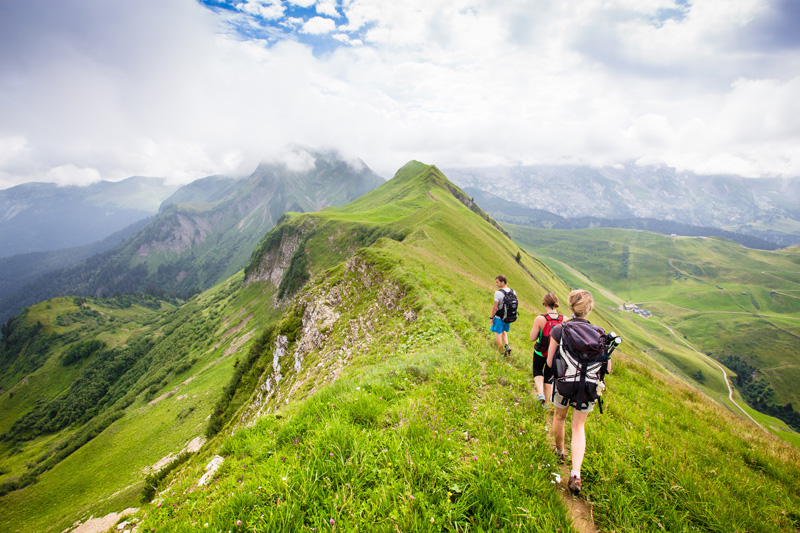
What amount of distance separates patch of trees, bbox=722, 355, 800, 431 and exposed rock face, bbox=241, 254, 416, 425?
223831 mm

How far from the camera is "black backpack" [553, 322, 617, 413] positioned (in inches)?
207

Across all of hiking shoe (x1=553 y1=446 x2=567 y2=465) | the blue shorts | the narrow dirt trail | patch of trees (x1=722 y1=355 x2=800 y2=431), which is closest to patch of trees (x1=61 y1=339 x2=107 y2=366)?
the blue shorts

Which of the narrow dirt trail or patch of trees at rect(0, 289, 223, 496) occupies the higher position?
the narrow dirt trail

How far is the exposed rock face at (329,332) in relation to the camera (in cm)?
1944

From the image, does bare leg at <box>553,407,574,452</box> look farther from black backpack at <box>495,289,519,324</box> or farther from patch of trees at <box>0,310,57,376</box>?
patch of trees at <box>0,310,57,376</box>

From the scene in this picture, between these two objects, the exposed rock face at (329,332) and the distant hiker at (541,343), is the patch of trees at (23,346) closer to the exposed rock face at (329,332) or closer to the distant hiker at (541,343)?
the exposed rock face at (329,332)

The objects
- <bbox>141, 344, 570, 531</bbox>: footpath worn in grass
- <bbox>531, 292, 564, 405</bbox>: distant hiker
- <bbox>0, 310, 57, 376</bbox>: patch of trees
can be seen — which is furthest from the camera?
<bbox>0, 310, 57, 376</bbox>: patch of trees

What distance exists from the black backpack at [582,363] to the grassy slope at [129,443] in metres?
52.2

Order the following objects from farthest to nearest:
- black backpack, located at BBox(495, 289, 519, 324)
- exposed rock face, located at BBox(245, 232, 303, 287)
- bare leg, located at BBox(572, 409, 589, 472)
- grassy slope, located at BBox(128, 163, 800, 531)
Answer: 1. exposed rock face, located at BBox(245, 232, 303, 287)
2. black backpack, located at BBox(495, 289, 519, 324)
3. bare leg, located at BBox(572, 409, 589, 472)
4. grassy slope, located at BBox(128, 163, 800, 531)

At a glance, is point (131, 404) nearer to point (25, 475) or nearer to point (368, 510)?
point (25, 475)

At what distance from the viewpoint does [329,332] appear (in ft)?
84.1

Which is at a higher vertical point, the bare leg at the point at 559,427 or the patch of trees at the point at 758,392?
the bare leg at the point at 559,427

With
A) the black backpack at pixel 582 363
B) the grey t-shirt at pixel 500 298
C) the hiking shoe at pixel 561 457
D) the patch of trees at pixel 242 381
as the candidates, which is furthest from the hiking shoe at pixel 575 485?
the patch of trees at pixel 242 381

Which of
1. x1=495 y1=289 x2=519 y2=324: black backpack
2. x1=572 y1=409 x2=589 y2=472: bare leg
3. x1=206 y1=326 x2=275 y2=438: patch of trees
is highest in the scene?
x1=495 y1=289 x2=519 y2=324: black backpack
